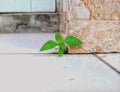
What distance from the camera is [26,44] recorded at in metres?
1.04

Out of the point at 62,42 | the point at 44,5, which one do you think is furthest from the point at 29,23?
the point at 62,42

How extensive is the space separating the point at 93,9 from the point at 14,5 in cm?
70

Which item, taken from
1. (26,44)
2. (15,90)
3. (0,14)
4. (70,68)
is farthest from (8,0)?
(15,90)

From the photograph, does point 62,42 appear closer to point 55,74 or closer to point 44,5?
point 55,74

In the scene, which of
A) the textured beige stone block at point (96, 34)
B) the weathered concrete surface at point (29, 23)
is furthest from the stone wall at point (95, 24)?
the weathered concrete surface at point (29, 23)

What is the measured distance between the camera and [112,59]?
794mm

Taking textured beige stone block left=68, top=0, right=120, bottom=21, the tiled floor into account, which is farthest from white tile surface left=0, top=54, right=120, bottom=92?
textured beige stone block left=68, top=0, right=120, bottom=21

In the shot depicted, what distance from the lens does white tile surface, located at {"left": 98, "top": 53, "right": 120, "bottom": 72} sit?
72 cm

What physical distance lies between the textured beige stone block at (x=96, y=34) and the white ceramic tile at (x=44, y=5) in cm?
59

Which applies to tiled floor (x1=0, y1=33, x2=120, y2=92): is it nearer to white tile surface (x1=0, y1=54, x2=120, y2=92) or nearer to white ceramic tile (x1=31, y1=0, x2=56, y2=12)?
white tile surface (x1=0, y1=54, x2=120, y2=92)

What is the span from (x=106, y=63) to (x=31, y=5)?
823 mm

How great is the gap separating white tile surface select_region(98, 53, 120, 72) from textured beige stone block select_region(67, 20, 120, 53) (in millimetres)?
40

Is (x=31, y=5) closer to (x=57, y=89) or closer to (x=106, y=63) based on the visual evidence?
(x=106, y=63)

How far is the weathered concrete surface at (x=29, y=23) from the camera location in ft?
4.63
